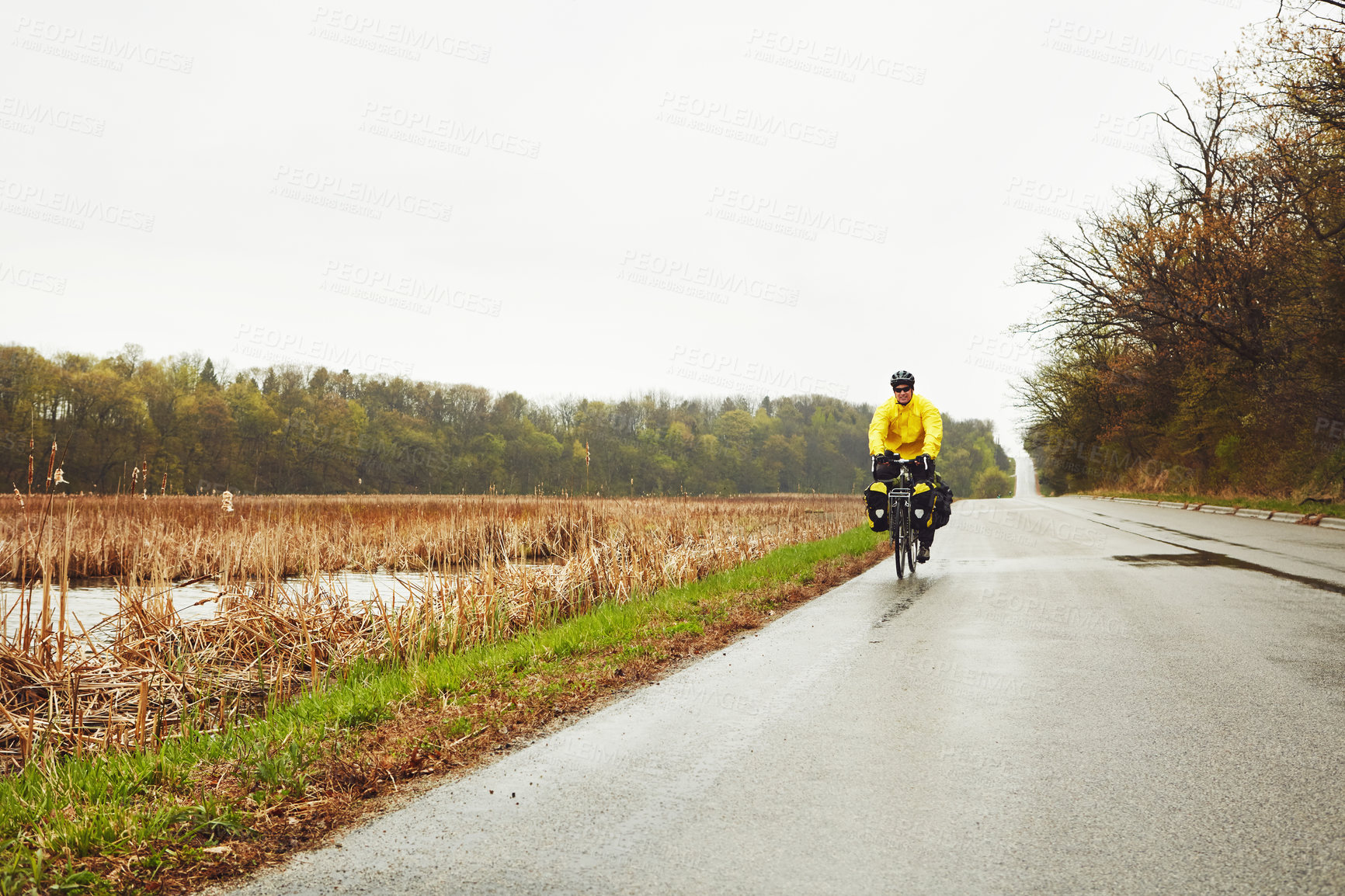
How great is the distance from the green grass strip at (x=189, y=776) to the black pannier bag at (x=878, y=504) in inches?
146

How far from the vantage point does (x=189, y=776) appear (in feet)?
12.2

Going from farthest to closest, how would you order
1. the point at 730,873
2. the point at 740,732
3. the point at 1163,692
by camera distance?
the point at 1163,692 → the point at 740,732 → the point at 730,873

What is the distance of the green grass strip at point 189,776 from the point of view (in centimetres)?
290

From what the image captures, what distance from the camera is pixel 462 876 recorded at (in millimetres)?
2678

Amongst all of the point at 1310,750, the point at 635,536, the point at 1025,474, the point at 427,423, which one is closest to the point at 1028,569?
the point at 635,536

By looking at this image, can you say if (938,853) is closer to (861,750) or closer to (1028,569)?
(861,750)

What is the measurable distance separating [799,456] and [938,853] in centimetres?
10252

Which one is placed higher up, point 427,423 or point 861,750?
point 427,423

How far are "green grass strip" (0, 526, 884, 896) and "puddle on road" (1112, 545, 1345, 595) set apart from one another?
707cm

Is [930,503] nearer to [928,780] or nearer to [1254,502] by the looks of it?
[928,780]

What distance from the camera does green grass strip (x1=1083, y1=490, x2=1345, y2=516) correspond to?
19422 mm

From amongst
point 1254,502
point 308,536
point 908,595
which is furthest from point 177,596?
point 1254,502

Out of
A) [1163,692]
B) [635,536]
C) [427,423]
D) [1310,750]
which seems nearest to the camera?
[1310,750]

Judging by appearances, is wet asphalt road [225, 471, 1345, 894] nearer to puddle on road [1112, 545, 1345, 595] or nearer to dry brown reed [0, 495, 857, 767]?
dry brown reed [0, 495, 857, 767]
